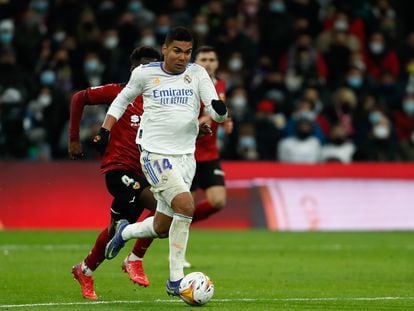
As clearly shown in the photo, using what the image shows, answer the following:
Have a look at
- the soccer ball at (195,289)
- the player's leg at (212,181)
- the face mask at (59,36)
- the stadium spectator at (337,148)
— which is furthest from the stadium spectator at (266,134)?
the soccer ball at (195,289)

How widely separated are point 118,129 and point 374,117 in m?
13.6

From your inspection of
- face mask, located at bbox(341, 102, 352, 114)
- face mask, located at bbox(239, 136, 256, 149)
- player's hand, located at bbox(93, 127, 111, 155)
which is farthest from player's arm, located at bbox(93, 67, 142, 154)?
face mask, located at bbox(341, 102, 352, 114)

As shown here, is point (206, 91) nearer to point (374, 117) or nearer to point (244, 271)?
point (244, 271)

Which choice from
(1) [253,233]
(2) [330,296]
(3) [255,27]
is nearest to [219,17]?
(3) [255,27]

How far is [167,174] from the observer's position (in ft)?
34.7

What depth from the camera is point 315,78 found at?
84.9 feet

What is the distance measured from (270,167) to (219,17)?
530 centimetres

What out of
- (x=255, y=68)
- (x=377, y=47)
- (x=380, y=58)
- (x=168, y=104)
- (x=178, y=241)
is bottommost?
(x=255, y=68)

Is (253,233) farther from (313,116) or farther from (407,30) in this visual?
(407,30)

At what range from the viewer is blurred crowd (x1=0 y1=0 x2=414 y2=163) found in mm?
23484

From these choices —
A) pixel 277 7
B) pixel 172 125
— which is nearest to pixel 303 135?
pixel 277 7

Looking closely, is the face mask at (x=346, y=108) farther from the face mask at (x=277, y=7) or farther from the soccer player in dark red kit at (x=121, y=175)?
the soccer player in dark red kit at (x=121, y=175)

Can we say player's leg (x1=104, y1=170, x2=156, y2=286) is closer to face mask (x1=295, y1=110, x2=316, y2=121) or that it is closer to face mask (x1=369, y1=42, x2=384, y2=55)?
face mask (x1=295, y1=110, x2=316, y2=121)

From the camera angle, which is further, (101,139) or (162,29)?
(162,29)
